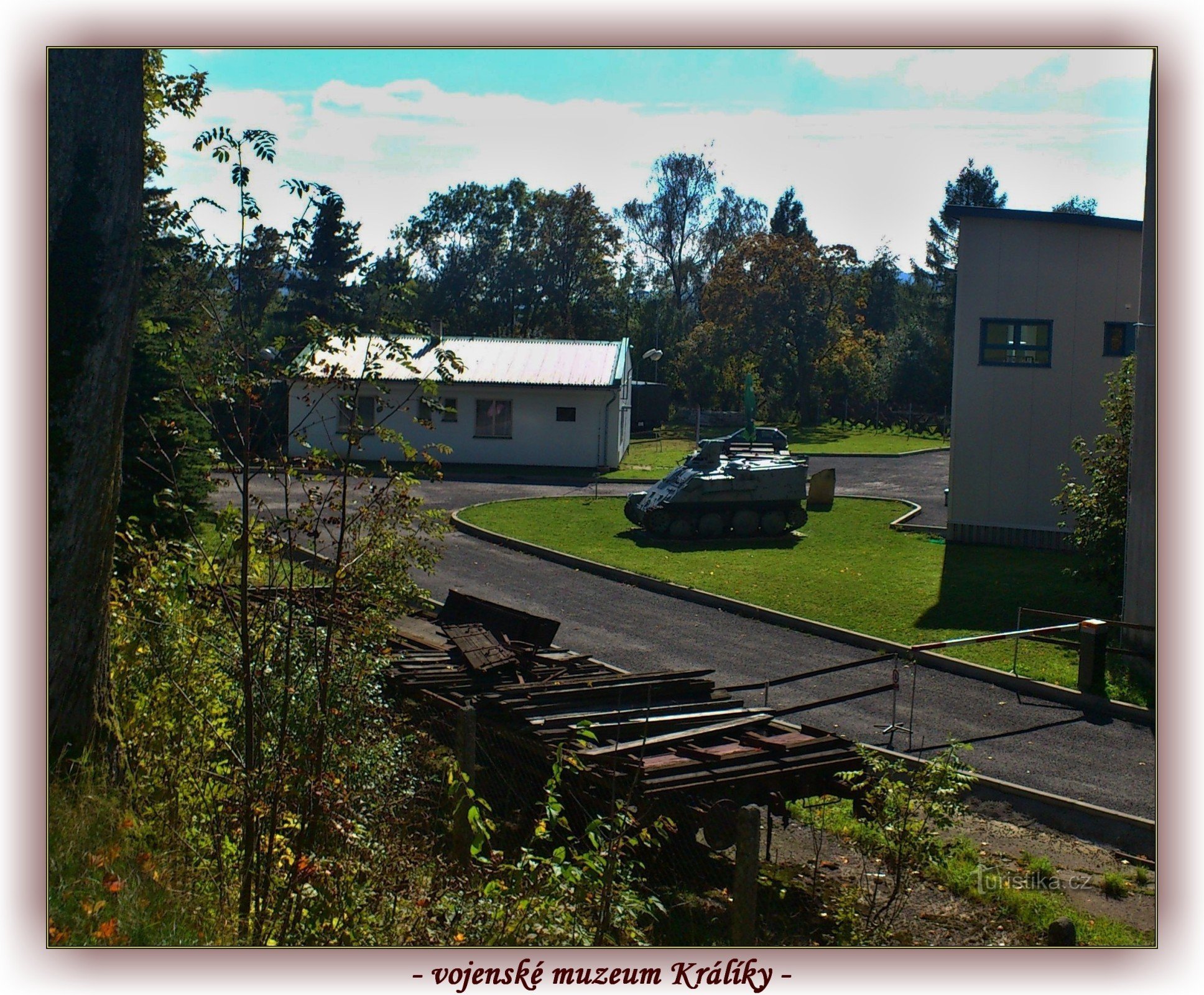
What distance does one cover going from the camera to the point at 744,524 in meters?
24.8

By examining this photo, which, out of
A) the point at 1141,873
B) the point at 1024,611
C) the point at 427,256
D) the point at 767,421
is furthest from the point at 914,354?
the point at 1141,873

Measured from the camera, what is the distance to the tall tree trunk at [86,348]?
757 cm

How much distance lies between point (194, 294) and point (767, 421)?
50.7 metres

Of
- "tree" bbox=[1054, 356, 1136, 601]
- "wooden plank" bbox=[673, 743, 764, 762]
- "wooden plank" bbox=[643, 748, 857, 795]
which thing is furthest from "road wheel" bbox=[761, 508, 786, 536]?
"wooden plank" bbox=[673, 743, 764, 762]

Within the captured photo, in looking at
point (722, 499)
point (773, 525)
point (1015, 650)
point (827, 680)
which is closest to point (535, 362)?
point (722, 499)

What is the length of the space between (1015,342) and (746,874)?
1889cm

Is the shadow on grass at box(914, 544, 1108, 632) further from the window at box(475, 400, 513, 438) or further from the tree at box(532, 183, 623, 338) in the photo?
the tree at box(532, 183, 623, 338)

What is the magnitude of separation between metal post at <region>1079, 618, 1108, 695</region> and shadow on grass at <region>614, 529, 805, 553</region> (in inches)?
391

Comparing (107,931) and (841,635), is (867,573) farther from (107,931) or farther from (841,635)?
(107,931)

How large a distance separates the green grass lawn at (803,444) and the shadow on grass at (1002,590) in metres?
14.7

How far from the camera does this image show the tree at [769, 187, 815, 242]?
72.4m

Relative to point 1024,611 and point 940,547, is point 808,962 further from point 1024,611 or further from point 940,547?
point 940,547

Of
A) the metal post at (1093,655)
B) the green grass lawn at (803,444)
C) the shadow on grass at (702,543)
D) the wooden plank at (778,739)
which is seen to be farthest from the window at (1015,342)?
the wooden plank at (778,739)

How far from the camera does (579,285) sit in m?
63.8
